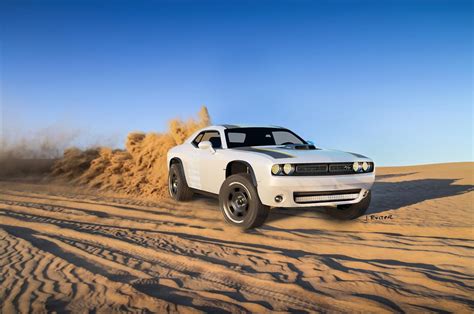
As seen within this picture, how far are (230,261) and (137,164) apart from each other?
298 inches

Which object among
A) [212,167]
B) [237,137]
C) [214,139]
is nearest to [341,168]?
[237,137]

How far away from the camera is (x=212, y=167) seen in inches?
261

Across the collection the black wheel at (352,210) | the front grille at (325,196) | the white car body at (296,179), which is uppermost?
the white car body at (296,179)

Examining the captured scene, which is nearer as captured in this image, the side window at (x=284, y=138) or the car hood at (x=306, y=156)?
the car hood at (x=306, y=156)

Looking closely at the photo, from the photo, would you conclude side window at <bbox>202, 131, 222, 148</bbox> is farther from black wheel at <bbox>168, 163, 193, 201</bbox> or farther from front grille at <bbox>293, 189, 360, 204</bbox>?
front grille at <bbox>293, 189, 360, 204</bbox>

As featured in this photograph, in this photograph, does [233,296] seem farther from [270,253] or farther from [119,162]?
[119,162]

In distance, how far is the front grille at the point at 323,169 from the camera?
209 inches

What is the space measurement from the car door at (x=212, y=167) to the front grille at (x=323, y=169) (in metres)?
1.53

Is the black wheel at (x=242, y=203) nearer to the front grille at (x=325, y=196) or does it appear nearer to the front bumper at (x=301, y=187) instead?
the front bumper at (x=301, y=187)

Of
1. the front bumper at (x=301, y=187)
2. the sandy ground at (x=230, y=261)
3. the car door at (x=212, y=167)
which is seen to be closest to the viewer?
the sandy ground at (x=230, y=261)

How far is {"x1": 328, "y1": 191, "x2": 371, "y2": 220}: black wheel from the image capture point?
6152mm

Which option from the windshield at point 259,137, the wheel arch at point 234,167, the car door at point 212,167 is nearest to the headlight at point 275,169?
the wheel arch at point 234,167

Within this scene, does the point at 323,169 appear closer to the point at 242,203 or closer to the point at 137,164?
the point at 242,203

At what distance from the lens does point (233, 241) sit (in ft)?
16.3
